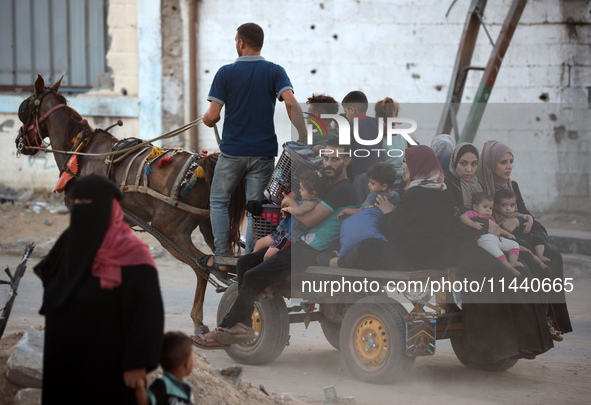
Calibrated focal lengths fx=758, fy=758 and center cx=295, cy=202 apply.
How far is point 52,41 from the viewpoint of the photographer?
40.8 feet

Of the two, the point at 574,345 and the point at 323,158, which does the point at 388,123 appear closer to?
the point at 323,158

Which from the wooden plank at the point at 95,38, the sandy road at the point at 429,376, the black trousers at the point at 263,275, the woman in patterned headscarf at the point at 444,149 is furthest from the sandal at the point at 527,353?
the wooden plank at the point at 95,38

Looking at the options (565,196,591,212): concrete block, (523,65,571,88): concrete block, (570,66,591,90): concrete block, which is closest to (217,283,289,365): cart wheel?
(565,196,591,212): concrete block

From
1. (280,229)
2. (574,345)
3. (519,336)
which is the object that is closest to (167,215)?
(280,229)

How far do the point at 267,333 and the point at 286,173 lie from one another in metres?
1.22

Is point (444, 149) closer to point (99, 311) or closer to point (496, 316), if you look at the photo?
point (496, 316)

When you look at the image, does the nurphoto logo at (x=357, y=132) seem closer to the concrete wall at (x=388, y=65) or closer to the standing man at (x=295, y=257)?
the standing man at (x=295, y=257)

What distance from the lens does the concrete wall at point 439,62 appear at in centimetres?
1136

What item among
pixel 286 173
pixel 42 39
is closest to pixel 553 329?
pixel 286 173

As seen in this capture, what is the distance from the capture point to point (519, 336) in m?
5.04

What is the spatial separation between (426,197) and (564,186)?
713cm

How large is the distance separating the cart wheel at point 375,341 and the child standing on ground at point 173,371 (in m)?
2.23

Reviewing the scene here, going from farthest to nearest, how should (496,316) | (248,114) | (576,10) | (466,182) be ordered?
1. (576,10)
2. (248,114)
3. (466,182)
4. (496,316)

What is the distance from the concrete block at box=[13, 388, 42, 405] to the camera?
3744 millimetres
